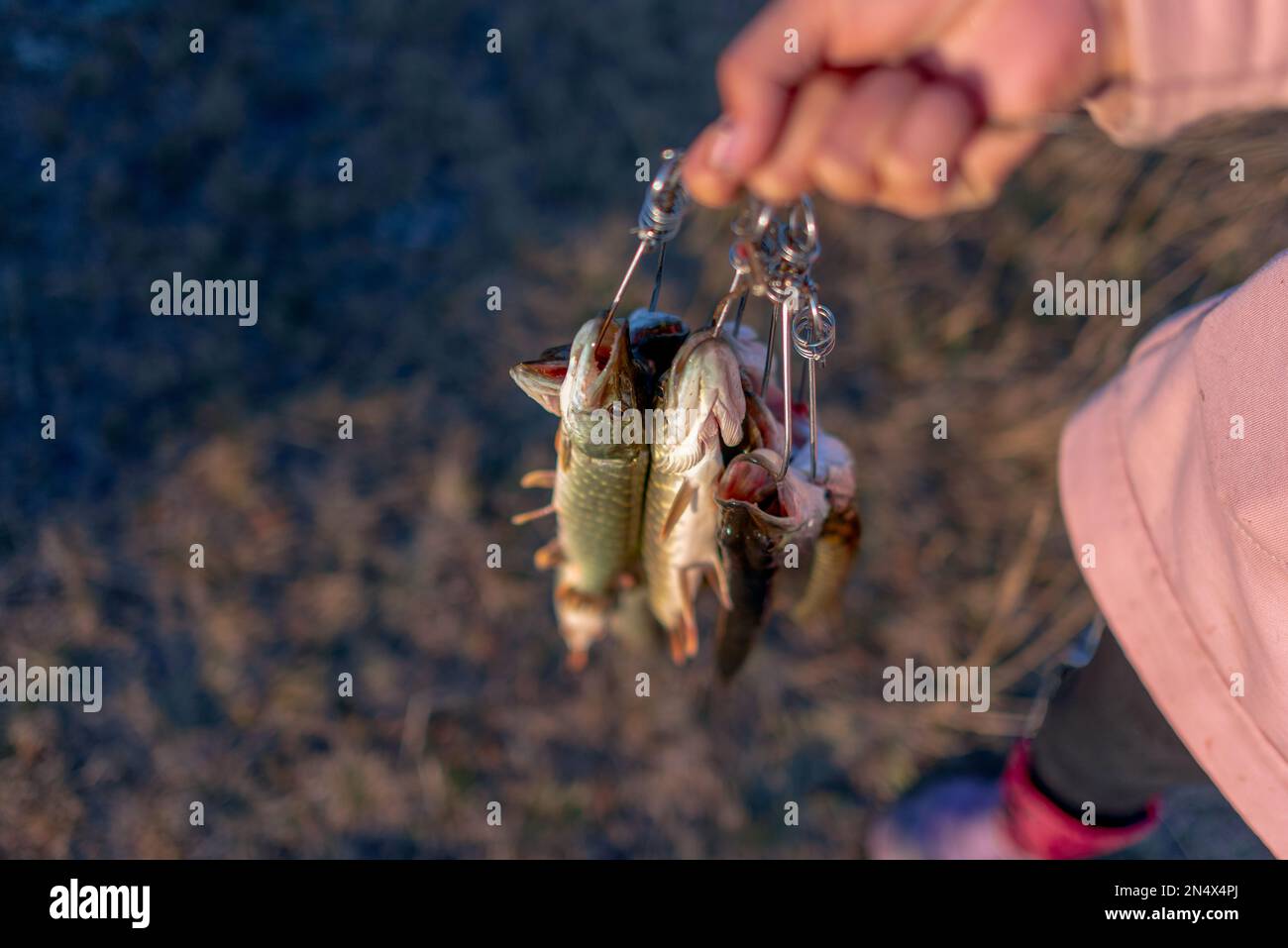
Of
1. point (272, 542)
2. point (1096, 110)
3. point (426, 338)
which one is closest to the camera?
point (1096, 110)

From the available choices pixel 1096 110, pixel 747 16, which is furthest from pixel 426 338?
pixel 1096 110

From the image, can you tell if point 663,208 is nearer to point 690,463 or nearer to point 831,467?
point 690,463

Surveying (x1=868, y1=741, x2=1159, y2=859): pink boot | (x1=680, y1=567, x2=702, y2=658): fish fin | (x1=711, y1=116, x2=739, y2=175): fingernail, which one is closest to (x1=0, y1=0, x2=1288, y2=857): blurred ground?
(x1=868, y1=741, x2=1159, y2=859): pink boot

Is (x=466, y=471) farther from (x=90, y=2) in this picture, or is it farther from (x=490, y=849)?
(x=90, y=2)

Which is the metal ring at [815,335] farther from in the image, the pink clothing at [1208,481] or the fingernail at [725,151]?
the pink clothing at [1208,481]

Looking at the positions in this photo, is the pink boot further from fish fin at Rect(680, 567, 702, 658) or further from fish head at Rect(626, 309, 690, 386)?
fish head at Rect(626, 309, 690, 386)

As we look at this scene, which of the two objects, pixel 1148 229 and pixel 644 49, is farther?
pixel 644 49
